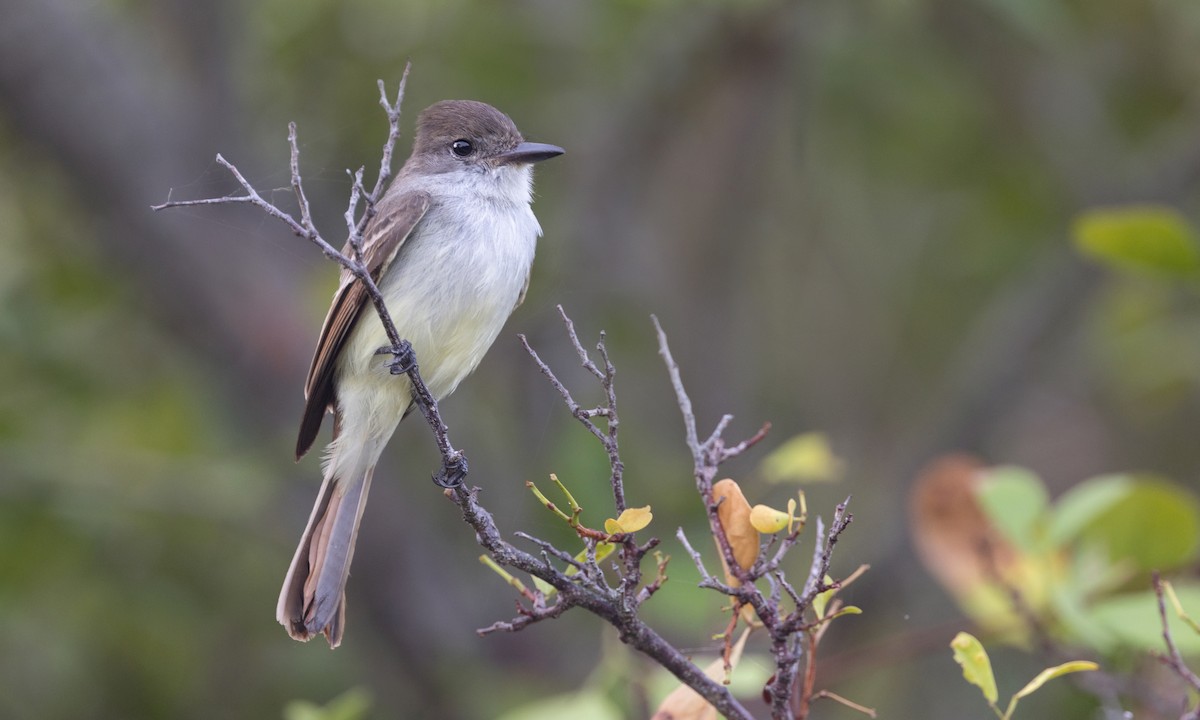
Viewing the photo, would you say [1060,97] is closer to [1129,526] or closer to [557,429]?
[557,429]

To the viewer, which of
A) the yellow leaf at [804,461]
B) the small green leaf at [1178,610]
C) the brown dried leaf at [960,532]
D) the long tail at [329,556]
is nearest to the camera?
the small green leaf at [1178,610]

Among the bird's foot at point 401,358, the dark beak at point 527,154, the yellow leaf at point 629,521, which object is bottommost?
the yellow leaf at point 629,521

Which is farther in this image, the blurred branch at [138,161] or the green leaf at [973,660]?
the blurred branch at [138,161]

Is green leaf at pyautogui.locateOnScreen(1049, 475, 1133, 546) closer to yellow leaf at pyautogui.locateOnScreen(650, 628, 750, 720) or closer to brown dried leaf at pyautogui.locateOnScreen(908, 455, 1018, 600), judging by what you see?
brown dried leaf at pyautogui.locateOnScreen(908, 455, 1018, 600)

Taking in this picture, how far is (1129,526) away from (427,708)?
3.17 metres

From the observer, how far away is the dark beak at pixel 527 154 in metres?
3.63

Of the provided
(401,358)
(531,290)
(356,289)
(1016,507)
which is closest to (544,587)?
(401,358)

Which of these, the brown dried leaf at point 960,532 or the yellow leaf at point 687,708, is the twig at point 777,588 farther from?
the brown dried leaf at point 960,532

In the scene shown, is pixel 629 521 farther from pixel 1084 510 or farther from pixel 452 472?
pixel 1084 510

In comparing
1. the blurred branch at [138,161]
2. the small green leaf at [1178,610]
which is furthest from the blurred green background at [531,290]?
the small green leaf at [1178,610]

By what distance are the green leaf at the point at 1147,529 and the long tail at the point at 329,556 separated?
181cm

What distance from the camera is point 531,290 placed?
476 cm

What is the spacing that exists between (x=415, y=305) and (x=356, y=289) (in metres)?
0.18

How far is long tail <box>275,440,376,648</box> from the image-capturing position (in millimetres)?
3131
